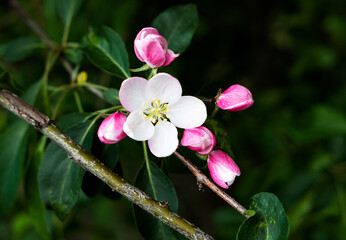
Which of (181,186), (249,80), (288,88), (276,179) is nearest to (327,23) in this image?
(288,88)

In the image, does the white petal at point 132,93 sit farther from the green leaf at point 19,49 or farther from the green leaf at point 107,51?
the green leaf at point 19,49

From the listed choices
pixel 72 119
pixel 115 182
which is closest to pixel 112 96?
pixel 72 119

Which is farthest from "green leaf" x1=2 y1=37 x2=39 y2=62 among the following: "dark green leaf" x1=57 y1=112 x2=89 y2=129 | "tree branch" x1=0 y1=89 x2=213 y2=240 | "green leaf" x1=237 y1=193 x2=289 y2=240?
"green leaf" x1=237 y1=193 x2=289 y2=240

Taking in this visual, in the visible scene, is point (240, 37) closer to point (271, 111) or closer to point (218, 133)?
point (271, 111)

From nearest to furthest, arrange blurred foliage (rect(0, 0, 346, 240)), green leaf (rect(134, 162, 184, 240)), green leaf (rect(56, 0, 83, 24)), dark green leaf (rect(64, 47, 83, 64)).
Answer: green leaf (rect(134, 162, 184, 240)), dark green leaf (rect(64, 47, 83, 64)), green leaf (rect(56, 0, 83, 24)), blurred foliage (rect(0, 0, 346, 240))

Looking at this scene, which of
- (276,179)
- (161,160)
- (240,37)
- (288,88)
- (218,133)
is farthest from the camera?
(240,37)

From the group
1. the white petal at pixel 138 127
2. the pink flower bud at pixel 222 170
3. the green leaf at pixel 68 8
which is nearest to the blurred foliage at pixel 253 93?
the green leaf at pixel 68 8

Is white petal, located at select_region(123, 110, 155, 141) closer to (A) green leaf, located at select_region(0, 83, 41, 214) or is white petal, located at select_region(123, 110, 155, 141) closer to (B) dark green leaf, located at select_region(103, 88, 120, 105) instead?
(B) dark green leaf, located at select_region(103, 88, 120, 105)
